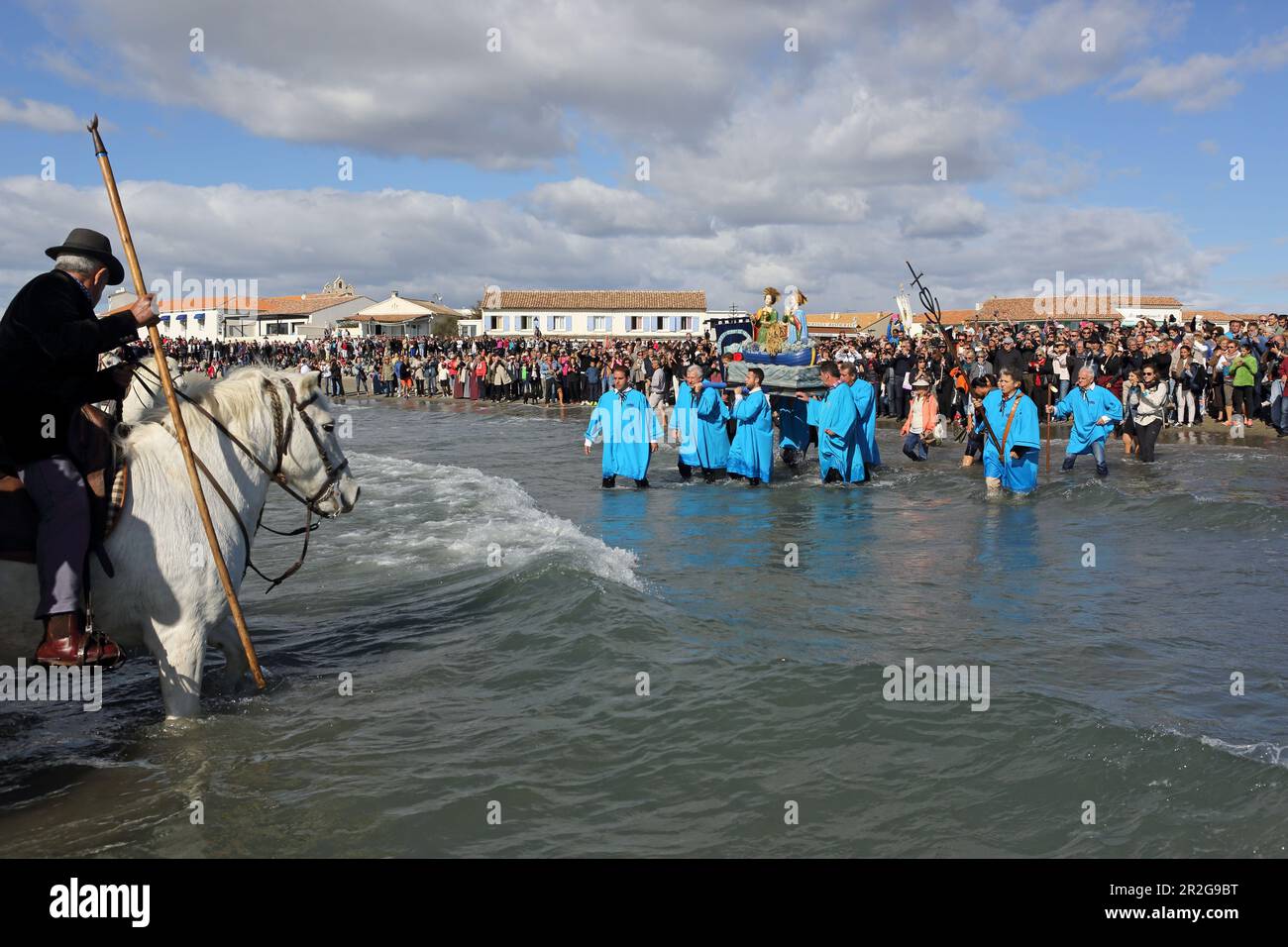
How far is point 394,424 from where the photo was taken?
106 feet

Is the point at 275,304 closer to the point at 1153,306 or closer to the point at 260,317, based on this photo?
the point at 260,317

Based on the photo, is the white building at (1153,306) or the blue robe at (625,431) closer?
the blue robe at (625,431)

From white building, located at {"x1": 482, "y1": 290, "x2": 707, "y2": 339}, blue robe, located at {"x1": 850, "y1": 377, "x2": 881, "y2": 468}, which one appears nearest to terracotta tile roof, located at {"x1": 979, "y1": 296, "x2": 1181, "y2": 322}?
white building, located at {"x1": 482, "y1": 290, "x2": 707, "y2": 339}

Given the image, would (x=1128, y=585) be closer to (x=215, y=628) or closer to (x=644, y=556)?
(x=644, y=556)

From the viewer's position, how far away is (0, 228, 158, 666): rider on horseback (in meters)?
4.73

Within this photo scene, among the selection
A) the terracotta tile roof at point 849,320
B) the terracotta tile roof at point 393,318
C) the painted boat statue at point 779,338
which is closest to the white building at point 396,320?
the terracotta tile roof at point 393,318

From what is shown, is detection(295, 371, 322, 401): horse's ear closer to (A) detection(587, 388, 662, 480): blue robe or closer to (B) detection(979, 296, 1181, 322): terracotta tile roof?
(A) detection(587, 388, 662, 480): blue robe

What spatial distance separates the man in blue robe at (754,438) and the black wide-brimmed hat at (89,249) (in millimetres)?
11898

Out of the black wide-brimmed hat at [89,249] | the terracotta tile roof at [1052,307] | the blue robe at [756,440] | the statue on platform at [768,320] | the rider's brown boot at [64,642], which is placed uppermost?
Result: the terracotta tile roof at [1052,307]

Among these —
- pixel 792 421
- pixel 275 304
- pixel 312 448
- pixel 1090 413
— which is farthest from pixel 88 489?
pixel 275 304

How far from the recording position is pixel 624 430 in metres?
15.8

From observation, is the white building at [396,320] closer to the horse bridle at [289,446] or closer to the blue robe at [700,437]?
the blue robe at [700,437]

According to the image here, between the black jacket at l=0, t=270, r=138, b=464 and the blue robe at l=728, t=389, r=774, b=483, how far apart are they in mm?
12212

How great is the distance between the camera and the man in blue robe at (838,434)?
636 inches
